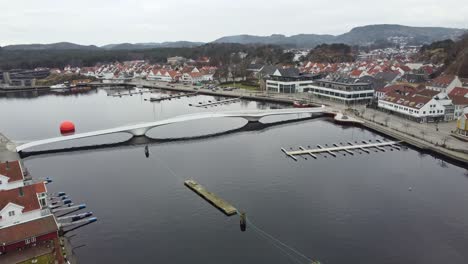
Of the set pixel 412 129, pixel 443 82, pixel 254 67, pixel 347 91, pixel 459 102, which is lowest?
pixel 412 129

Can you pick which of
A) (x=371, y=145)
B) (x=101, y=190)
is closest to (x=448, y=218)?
(x=371, y=145)

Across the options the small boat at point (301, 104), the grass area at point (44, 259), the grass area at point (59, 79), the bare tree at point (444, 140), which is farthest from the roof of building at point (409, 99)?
the grass area at point (59, 79)

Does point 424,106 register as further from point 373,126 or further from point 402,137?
point 402,137

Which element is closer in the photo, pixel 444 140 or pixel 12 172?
pixel 12 172

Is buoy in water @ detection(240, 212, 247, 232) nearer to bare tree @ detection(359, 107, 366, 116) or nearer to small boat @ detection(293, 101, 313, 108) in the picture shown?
bare tree @ detection(359, 107, 366, 116)

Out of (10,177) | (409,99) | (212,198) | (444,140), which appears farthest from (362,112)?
(10,177)

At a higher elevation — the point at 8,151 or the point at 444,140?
the point at 8,151

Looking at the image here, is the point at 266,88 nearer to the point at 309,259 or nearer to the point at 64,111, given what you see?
the point at 64,111

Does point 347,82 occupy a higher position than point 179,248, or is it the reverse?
point 347,82

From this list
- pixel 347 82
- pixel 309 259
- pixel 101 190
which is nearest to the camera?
pixel 309 259
